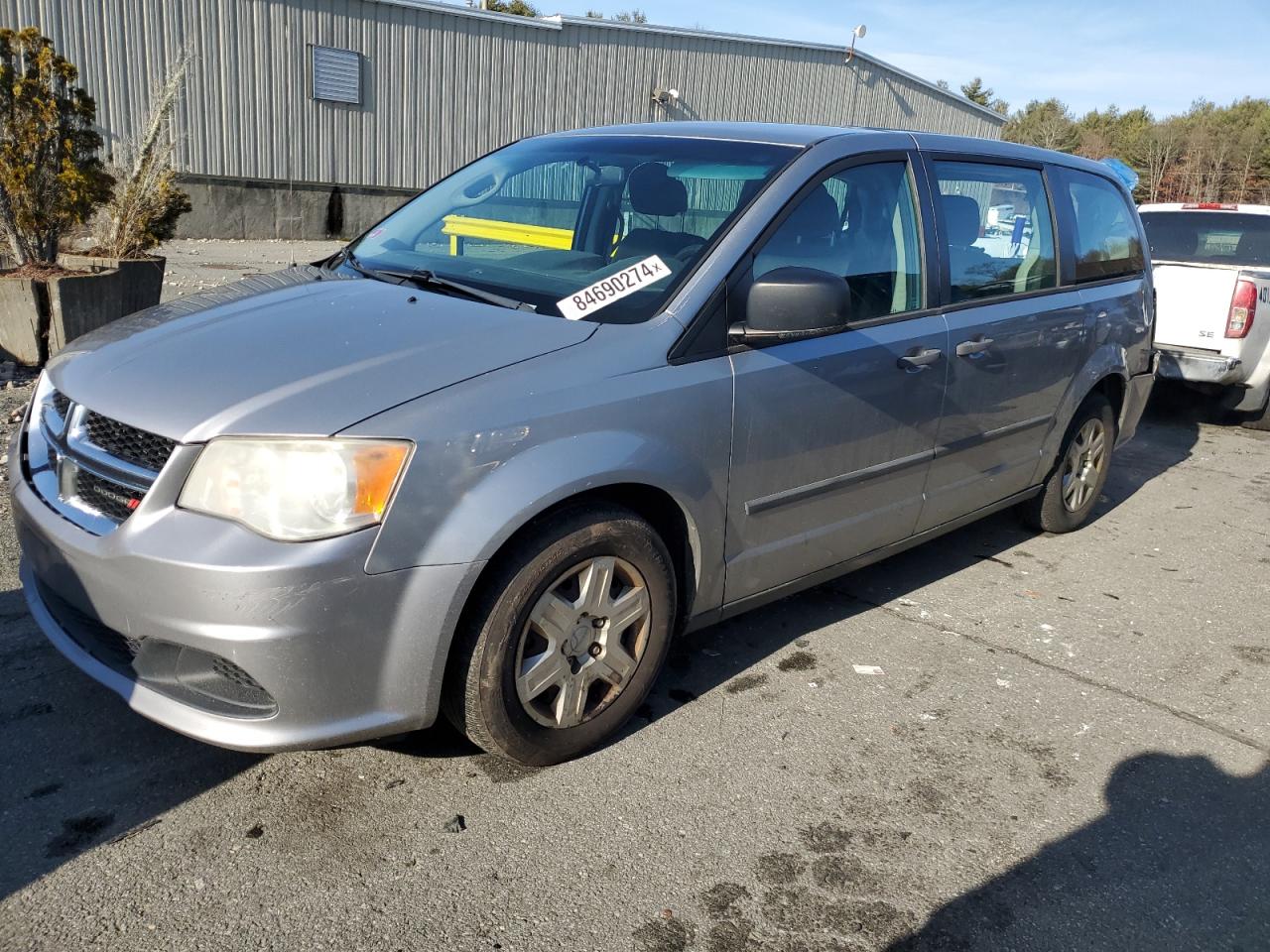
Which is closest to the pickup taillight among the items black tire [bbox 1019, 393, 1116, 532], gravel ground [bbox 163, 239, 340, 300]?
black tire [bbox 1019, 393, 1116, 532]

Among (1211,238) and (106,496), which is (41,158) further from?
(1211,238)

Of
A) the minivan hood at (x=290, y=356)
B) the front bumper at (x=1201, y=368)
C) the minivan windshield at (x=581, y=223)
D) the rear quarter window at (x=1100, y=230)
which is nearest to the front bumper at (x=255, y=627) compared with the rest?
the minivan hood at (x=290, y=356)

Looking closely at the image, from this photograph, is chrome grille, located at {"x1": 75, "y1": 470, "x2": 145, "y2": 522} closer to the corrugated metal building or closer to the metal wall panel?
the corrugated metal building

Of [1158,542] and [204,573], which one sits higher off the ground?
[204,573]

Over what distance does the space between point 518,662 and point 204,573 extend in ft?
2.71

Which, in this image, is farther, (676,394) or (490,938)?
(676,394)

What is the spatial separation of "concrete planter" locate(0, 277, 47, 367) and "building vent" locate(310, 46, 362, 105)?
514 inches

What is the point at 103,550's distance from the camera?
2510 mm

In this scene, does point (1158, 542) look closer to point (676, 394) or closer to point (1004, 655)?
point (1004, 655)

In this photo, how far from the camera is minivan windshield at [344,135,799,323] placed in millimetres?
3168

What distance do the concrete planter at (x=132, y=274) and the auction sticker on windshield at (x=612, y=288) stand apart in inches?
197

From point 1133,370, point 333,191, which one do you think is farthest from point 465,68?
point 1133,370


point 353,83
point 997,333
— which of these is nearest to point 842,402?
point 997,333

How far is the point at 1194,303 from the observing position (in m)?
7.88
